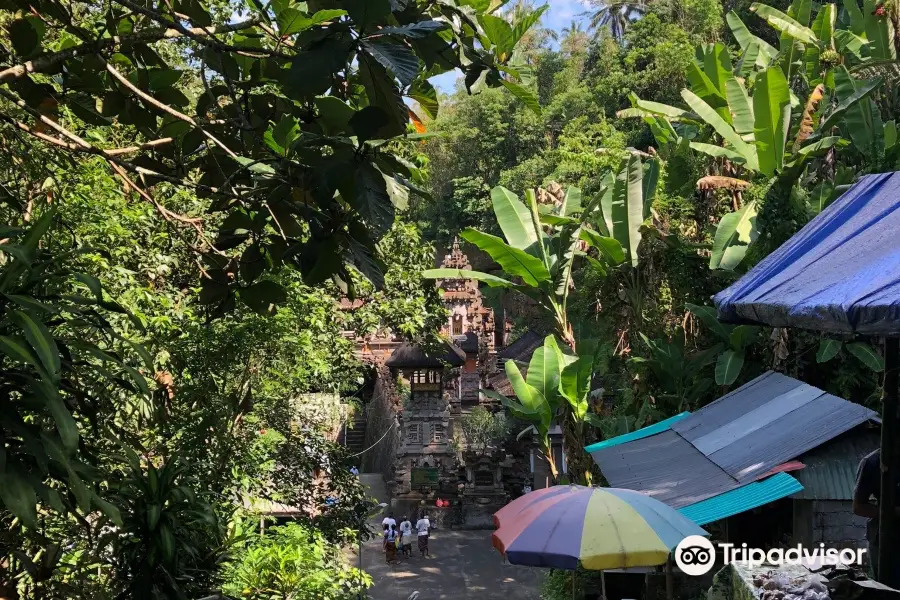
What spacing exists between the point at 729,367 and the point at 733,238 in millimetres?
1262

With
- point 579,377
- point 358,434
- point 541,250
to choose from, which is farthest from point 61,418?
point 358,434

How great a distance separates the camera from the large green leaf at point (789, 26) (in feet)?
29.6

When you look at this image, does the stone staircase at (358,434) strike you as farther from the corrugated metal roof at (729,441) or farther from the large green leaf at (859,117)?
the large green leaf at (859,117)

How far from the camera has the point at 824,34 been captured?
9.57 metres

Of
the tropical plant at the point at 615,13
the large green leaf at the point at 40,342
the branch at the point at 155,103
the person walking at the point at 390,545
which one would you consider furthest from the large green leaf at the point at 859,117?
the tropical plant at the point at 615,13

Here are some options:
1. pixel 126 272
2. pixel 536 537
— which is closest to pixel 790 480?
pixel 536 537

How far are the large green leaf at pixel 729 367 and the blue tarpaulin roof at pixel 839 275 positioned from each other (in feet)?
14.6

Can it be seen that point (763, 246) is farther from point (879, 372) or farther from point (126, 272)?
point (126, 272)

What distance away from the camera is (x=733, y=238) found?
8.03 m

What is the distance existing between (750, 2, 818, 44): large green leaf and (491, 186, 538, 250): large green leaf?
3677mm

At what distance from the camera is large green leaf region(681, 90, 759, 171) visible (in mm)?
7793

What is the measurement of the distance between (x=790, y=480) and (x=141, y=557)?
3631 millimetres

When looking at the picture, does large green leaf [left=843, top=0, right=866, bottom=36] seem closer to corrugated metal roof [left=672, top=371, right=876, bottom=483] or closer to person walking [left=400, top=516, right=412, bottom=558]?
corrugated metal roof [left=672, top=371, right=876, bottom=483]

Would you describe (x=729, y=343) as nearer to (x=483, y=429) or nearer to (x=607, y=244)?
(x=607, y=244)
